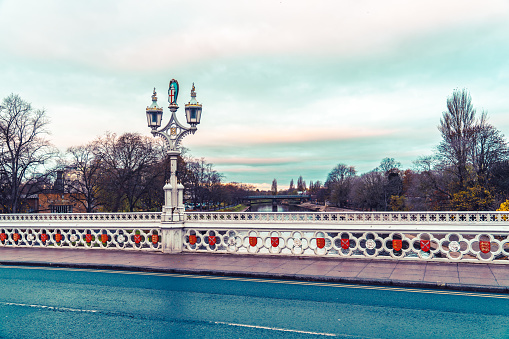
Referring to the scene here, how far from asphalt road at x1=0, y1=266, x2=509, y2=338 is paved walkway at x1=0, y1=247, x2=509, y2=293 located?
40cm

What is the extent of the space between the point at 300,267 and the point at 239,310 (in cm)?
391

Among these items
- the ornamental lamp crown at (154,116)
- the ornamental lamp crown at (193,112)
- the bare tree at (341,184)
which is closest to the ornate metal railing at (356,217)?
the ornamental lamp crown at (193,112)

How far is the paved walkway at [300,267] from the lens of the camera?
29.7 ft

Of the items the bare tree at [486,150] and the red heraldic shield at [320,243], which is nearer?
the red heraldic shield at [320,243]

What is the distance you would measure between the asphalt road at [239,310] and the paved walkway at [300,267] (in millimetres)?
403

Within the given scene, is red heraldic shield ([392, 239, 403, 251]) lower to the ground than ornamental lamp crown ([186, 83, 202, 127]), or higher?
lower

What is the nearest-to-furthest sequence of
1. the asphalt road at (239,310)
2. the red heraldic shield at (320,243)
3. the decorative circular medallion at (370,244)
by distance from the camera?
the asphalt road at (239,310), the decorative circular medallion at (370,244), the red heraldic shield at (320,243)

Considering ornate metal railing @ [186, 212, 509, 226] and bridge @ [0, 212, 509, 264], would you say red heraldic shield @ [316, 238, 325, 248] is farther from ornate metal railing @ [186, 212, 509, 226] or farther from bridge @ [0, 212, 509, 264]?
ornate metal railing @ [186, 212, 509, 226]

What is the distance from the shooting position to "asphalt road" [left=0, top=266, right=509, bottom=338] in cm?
630

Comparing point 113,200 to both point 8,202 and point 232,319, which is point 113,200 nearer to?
point 8,202

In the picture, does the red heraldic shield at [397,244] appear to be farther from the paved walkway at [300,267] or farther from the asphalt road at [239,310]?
the asphalt road at [239,310]

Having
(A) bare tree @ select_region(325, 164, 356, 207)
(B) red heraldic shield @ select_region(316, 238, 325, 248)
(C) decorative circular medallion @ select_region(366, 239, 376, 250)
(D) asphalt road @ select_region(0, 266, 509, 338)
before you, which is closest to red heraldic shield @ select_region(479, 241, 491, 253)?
(C) decorative circular medallion @ select_region(366, 239, 376, 250)

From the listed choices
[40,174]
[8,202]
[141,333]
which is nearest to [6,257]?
[141,333]

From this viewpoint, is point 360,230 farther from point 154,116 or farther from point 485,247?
point 154,116
